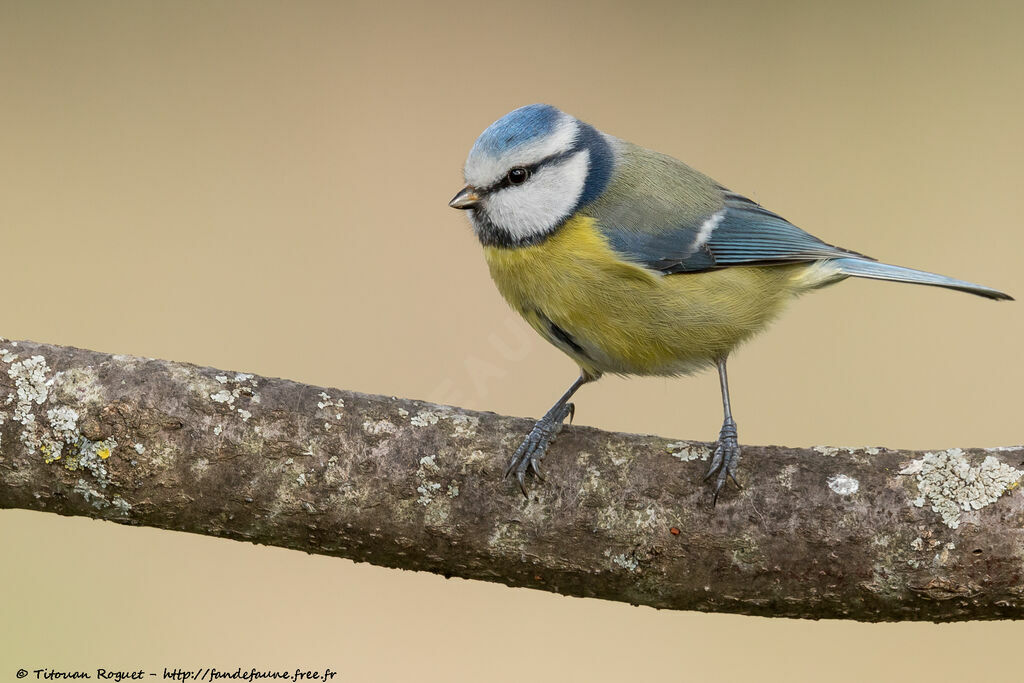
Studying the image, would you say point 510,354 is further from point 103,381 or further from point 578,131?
point 103,381

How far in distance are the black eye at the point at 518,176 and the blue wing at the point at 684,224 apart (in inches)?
5.8

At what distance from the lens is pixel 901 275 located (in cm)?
169

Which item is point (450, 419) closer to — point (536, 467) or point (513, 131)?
point (536, 467)

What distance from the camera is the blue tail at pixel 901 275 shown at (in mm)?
1581

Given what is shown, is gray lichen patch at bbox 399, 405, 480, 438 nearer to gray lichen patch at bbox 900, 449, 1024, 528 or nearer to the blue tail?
gray lichen patch at bbox 900, 449, 1024, 528

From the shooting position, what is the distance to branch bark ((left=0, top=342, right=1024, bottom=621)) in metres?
1.25

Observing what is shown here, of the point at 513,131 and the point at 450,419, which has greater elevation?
the point at 513,131

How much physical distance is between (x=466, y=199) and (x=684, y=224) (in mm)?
444

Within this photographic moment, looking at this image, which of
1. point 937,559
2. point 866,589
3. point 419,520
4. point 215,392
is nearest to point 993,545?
point 937,559

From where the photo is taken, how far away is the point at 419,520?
1.34 m

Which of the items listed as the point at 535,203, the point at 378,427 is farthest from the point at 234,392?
the point at 535,203

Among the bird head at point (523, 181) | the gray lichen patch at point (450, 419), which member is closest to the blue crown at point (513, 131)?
the bird head at point (523, 181)

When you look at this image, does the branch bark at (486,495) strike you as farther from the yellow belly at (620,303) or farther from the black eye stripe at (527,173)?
the black eye stripe at (527,173)

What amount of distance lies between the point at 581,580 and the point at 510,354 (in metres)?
1.25
